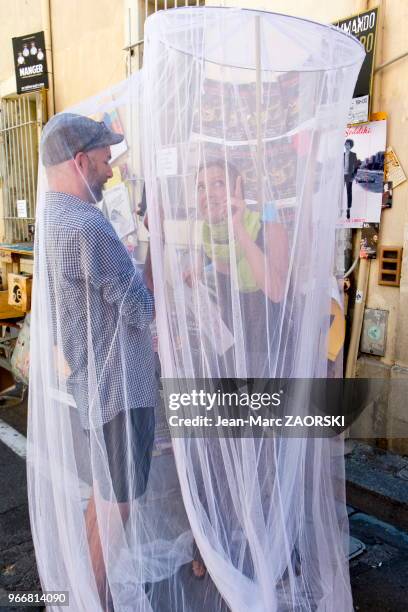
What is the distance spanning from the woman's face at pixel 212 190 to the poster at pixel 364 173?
195 cm

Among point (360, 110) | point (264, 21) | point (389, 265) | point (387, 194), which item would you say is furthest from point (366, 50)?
point (264, 21)

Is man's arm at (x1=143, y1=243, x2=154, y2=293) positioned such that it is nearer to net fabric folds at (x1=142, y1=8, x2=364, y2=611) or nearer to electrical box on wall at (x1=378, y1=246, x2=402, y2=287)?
net fabric folds at (x1=142, y1=8, x2=364, y2=611)

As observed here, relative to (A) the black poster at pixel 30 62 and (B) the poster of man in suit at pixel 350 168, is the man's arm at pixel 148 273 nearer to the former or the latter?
(B) the poster of man in suit at pixel 350 168

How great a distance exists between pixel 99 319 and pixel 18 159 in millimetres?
6437

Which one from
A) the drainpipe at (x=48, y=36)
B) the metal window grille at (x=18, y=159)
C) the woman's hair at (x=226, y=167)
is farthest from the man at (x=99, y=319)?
the metal window grille at (x=18, y=159)

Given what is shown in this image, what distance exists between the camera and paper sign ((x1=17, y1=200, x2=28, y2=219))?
7.47 metres

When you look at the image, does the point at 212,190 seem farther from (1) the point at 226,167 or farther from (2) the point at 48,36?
(2) the point at 48,36

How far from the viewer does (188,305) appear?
70.9 inches

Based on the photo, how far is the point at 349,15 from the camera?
3.49m

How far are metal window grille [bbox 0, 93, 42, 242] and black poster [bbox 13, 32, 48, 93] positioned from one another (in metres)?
0.25

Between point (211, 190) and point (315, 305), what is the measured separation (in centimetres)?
60

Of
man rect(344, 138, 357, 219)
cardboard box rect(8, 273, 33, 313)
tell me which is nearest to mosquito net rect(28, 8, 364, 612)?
man rect(344, 138, 357, 219)

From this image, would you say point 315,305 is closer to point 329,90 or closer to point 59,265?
point 329,90

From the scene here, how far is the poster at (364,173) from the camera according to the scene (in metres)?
3.46
